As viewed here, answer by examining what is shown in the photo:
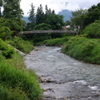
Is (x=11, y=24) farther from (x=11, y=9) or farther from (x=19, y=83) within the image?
(x=19, y=83)

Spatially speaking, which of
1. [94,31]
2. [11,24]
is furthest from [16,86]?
[11,24]

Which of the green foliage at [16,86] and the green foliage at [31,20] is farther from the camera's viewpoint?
the green foliage at [31,20]

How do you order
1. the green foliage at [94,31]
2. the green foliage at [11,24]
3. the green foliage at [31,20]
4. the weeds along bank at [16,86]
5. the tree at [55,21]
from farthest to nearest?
1. the green foliage at [31,20]
2. the tree at [55,21]
3. the green foliage at [11,24]
4. the green foliage at [94,31]
5. the weeds along bank at [16,86]

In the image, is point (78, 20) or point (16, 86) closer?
point (16, 86)

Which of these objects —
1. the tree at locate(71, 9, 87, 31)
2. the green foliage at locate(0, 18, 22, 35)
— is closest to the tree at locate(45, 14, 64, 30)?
the tree at locate(71, 9, 87, 31)

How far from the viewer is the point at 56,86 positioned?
1123cm

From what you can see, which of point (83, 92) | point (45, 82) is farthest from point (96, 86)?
point (45, 82)

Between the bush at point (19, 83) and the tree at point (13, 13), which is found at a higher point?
the tree at point (13, 13)

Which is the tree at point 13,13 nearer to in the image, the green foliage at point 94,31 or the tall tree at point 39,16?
the green foliage at point 94,31

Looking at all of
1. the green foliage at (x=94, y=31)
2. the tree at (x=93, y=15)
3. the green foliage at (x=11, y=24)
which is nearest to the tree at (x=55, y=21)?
the tree at (x=93, y=15)

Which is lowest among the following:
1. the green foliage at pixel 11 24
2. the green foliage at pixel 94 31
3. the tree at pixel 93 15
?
the green foliage at pixel 94 31

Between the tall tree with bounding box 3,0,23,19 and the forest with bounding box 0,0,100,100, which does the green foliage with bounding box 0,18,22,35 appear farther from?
the tall tree with bounding box 3,0,23,19

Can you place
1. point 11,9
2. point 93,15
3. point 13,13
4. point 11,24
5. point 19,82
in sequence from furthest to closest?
point 13,13, point 11,9, point 93,15, point 11,24, point 19,82

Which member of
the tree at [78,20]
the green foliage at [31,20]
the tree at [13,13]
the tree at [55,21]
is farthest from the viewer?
the green foliage at [31,20]
